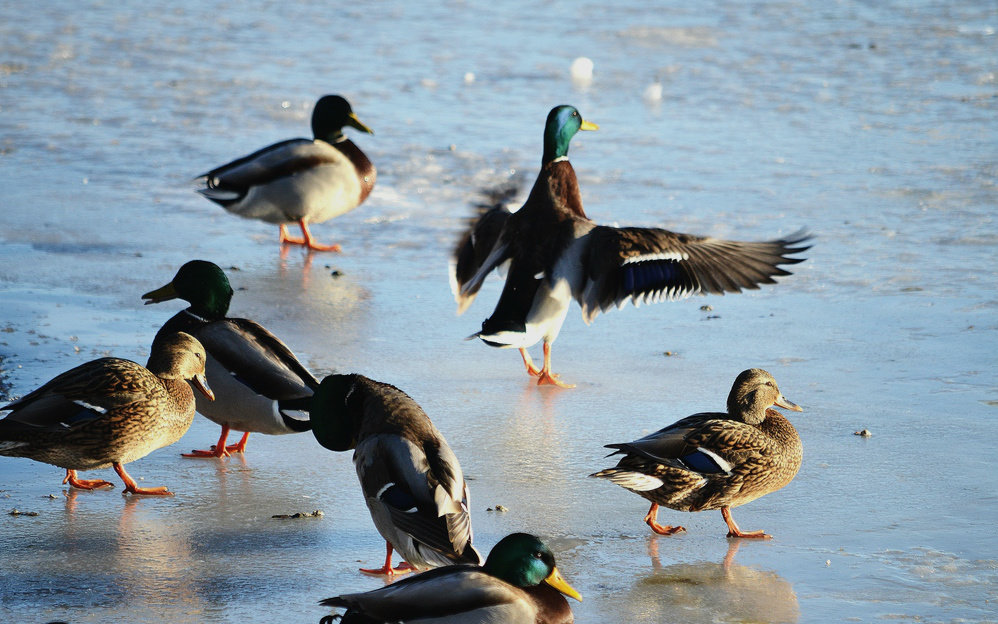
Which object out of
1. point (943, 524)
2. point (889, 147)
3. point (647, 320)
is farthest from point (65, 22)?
point (943, 524)

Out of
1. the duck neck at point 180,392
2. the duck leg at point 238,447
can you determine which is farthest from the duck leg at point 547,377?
the duck neck at point 180,392

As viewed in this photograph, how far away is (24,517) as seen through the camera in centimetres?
407

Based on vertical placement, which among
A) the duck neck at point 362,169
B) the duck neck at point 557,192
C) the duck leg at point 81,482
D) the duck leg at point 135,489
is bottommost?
the duck leg at point 81,482

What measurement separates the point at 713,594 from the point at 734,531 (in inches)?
18.6

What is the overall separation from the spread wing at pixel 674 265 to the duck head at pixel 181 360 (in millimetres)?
1751

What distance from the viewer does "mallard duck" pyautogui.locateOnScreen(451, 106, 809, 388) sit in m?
5.47

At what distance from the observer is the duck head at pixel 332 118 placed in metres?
8.42

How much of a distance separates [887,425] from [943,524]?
3.09 feet

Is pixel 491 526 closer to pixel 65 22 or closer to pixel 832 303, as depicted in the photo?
pixel 832 303

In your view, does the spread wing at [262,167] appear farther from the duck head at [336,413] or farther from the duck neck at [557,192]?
the duck head at [336,413]

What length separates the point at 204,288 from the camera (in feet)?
16.4

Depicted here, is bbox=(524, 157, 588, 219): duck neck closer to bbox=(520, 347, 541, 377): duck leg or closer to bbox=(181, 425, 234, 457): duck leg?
bbox=(520, 347, 541, 377): duck leg

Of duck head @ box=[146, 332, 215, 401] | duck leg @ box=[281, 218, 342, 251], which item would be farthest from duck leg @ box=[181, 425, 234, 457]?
duck leg @ box=[281, 218, 342, 251]

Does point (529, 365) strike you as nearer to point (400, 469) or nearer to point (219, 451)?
point (219, 451)
